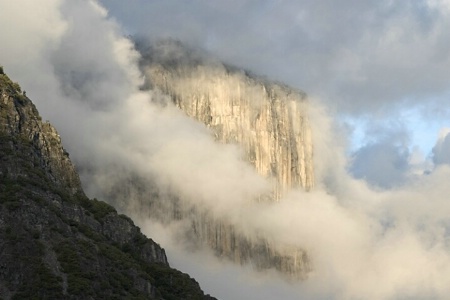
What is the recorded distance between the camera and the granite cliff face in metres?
148

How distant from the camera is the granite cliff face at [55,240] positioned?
486ft

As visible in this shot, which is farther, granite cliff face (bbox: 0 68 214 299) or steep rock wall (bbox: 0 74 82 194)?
steep rock wall (bbox: 0 74 82 194)

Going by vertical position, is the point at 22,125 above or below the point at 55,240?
above

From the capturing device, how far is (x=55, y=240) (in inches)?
6280

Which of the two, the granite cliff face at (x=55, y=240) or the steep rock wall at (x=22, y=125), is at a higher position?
the steep rock wall at (x=22, y=125)

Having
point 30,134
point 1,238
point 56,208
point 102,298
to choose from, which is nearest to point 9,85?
point 30,134

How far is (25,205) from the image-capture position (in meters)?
161

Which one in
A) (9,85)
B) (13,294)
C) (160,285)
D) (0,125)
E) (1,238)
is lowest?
(13,294)

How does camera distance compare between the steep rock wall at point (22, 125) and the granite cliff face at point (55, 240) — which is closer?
the granite cliff face at point (55, 240)

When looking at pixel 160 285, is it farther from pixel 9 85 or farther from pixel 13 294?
pixel 9 85

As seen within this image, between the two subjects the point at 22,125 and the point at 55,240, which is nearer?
the point at 55,240

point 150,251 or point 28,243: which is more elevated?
point 150,251

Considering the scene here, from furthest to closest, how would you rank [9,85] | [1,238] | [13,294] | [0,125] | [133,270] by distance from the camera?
[9,85] < [0,125] < [133,270] < [1,238] < [13,294]

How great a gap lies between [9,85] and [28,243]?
55579 mm
